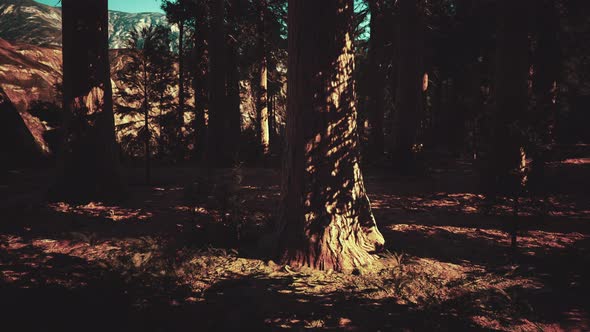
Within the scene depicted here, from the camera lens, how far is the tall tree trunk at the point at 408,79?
11312mm

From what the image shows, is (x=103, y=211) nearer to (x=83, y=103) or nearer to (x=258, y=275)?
(x=83, y=103)

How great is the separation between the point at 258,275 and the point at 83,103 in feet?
22.0

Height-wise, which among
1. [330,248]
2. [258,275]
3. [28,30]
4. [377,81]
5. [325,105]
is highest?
[28,30]

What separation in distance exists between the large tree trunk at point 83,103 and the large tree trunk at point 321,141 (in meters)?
5.90

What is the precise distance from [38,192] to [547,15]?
1705cm

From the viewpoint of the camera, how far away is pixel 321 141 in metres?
4.71

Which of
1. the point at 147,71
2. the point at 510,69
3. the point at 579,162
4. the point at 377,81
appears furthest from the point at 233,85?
the point at 579,162

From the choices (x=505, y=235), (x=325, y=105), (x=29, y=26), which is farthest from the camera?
(x=29, y=26)

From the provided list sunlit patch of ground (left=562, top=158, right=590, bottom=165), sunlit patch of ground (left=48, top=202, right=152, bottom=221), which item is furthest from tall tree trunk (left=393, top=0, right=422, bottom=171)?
sunlit patch of ground (left=48, top=202, right=152, bottom=221)

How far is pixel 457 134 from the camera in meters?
19.7

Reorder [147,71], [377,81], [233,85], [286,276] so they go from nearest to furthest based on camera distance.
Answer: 1. [286,276]
2. [147,71]
3. [377,81]
4. [233,85]

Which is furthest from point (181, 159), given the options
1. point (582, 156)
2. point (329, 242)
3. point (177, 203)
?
point (582, 156)

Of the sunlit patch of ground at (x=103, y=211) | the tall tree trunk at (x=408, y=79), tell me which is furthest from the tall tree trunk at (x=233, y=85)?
the tall tree trunk at (x=408, y=79)

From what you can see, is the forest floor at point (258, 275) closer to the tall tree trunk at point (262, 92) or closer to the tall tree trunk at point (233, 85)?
the tall tree trunk at point (233, 85)
